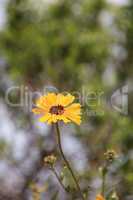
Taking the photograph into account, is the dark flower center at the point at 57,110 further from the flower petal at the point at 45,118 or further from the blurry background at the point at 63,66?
the blurry background at the point at 63,66

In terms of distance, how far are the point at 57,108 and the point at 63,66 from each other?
1.85m

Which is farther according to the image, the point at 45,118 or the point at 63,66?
the point at 63,66

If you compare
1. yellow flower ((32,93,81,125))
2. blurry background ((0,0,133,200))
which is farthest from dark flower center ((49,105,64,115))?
blurry background ((0,0,133,200))

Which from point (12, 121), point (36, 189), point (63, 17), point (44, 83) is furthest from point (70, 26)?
point (36, 189)

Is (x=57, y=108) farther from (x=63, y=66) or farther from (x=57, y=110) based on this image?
(x=63, y=66)

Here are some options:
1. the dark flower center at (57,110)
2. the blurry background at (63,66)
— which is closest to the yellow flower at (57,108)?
the dark flower center at (57,110)

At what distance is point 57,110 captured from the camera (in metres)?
0.96

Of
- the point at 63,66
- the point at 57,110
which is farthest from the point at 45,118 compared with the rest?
the point at 63,66

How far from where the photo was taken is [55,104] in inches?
37.9

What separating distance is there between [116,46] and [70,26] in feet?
0.95

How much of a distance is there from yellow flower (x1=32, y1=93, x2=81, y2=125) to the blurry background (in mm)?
1267

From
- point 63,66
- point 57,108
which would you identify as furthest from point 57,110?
point 63,66

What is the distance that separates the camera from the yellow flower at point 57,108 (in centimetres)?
93

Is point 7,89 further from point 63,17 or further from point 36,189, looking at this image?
point 36,189
